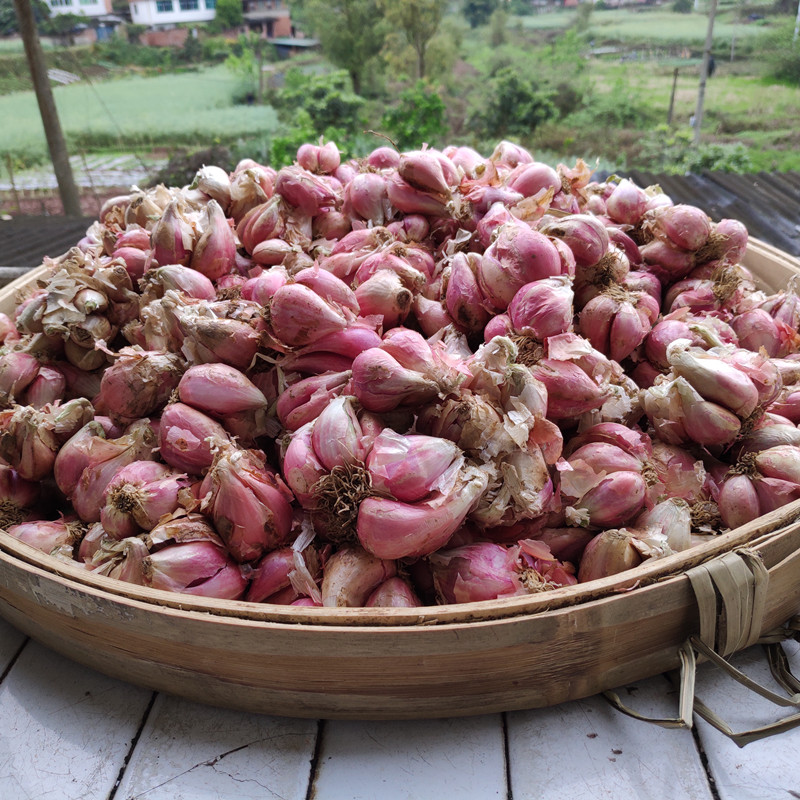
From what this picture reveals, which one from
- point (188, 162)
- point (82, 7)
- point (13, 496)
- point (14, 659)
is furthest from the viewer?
point (188, 162)

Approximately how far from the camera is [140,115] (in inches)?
271

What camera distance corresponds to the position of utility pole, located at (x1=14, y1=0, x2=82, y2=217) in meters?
4.66

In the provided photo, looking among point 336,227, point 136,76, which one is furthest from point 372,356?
point 136,76

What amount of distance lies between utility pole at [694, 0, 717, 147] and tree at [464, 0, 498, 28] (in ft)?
8.54

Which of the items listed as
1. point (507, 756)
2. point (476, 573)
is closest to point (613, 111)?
point (476, 573)

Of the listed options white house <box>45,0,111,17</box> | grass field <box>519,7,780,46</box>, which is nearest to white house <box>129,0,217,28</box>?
white house <box>45,0,111,17</box>

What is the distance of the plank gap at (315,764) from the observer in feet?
2.55

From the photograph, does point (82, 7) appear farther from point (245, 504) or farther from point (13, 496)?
point (245, 504)

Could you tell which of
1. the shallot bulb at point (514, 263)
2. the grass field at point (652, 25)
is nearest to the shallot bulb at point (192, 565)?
the shallot bulb at point (514, 263)

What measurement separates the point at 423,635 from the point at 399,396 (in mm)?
311

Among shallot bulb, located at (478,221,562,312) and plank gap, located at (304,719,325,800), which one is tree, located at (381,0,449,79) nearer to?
shallot bulb, located at (478,221,562,312)

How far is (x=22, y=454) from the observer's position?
42.4 inches

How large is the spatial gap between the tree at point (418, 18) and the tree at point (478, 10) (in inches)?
16.8

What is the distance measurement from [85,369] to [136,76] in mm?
7030
